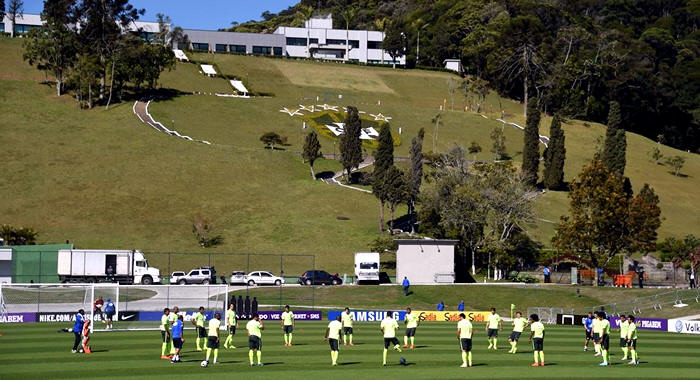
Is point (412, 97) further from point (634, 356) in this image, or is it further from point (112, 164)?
point (634, 356)

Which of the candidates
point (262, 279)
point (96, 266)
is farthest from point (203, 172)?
point (96, 266)

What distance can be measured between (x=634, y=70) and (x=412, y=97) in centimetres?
4178

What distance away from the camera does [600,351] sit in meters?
38.0

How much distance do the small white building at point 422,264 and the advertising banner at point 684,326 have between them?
24.0 meters

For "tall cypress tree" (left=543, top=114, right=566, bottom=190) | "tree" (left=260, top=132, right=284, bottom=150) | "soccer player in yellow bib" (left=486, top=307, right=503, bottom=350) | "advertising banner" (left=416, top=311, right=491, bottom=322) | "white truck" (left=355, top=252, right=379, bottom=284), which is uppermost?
"tree" (left=260, top=132, right=284, bottom=150)

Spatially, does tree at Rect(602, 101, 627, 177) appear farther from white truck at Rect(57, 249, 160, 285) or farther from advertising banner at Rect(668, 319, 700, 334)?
white truck at Rect(57, 249, 160, 285)

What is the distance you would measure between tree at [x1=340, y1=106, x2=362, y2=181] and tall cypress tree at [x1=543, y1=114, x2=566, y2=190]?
25.3 meters

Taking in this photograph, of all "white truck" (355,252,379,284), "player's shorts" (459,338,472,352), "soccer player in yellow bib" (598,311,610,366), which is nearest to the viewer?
"player's shorts" (459,338,472,352)

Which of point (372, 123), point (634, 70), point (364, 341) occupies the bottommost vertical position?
point (364, 341)

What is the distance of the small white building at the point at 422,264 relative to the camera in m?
73.3

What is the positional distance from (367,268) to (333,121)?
67204 millimetres

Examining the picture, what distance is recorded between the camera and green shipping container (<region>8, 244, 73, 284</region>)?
69688mm

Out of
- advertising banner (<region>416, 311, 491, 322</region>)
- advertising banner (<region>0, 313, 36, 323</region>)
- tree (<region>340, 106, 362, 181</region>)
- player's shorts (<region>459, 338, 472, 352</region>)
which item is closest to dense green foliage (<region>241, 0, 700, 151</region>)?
tree (<region>340, 106, 362, 181</region>)

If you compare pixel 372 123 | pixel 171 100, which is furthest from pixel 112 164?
pixel 372 123
